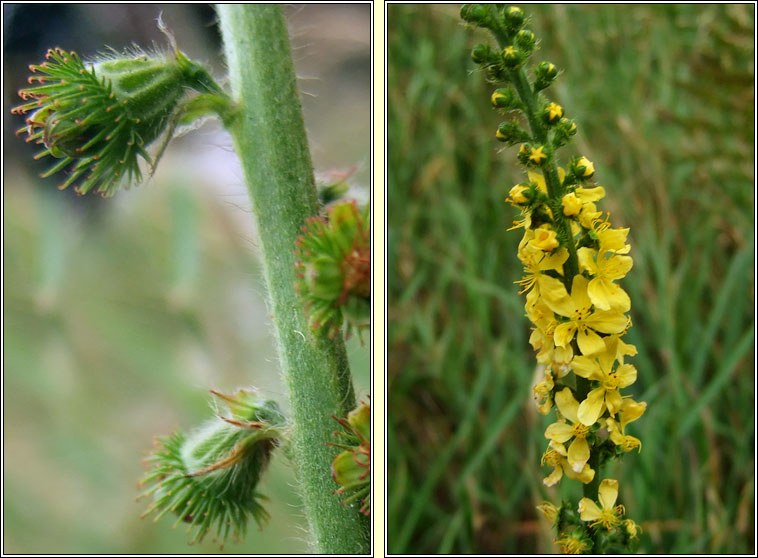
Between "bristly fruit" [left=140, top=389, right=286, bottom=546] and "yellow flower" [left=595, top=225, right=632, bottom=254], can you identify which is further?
"bristly fruit" [left=140, top=389, right=286, bottom=546]

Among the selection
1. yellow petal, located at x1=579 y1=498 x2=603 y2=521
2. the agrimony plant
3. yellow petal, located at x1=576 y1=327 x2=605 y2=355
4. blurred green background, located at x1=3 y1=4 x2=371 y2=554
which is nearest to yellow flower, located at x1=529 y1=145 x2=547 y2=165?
the agrimony plant

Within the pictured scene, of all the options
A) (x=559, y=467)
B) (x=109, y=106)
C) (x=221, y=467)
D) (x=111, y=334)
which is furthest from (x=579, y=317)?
(x=111, y=334)

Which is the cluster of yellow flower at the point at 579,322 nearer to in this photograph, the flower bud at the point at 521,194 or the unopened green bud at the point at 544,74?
the flower bud at the point at 521,194

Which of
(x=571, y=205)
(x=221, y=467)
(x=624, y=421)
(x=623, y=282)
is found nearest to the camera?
(x=571, y=205)

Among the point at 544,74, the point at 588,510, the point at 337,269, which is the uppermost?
the point at 544,74

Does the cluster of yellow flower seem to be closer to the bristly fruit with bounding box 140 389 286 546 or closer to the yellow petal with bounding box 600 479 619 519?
the yellow petal with bounding box 600 479 619 519

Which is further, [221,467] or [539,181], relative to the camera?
[221,467]

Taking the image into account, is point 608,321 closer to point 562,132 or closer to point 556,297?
point 556,297

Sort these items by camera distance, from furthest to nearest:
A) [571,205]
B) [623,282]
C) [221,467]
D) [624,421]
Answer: [623,282]
[221,467]
[624,421]
[571,205]
